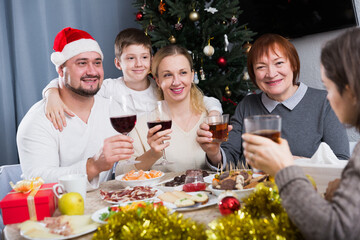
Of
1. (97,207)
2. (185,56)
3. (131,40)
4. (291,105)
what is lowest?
(97,207)

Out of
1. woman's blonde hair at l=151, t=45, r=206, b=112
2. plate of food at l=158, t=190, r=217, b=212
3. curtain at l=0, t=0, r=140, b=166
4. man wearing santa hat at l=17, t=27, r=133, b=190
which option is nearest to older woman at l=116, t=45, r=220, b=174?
woman's blonde hair at l=151, t=45, r=206, b=112

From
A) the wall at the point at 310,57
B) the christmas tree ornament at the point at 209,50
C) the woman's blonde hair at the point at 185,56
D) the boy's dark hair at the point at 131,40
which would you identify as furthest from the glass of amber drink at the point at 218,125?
the wall at the point at 310,57

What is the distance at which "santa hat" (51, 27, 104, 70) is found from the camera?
236 centimetres

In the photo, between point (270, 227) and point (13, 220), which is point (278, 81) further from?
point (13, 220)

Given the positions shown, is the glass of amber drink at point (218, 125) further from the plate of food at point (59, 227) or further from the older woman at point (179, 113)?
the plate of food at point (59, 227)

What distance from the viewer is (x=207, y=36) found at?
10.5 feet

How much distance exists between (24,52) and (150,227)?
3273mm

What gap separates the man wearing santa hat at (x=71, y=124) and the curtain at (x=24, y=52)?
4.46 feet

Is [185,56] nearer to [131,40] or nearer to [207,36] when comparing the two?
[131,40]

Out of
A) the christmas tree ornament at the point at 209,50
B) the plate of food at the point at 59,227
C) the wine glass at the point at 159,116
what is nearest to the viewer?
the plate of food at the point at 59,227

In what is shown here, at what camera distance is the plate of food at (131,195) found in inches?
52.0

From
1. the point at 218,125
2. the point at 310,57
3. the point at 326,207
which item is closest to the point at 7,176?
the point at 218,125

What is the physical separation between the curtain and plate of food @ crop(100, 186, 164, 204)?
2572 mm

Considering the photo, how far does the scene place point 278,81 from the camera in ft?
7.09
